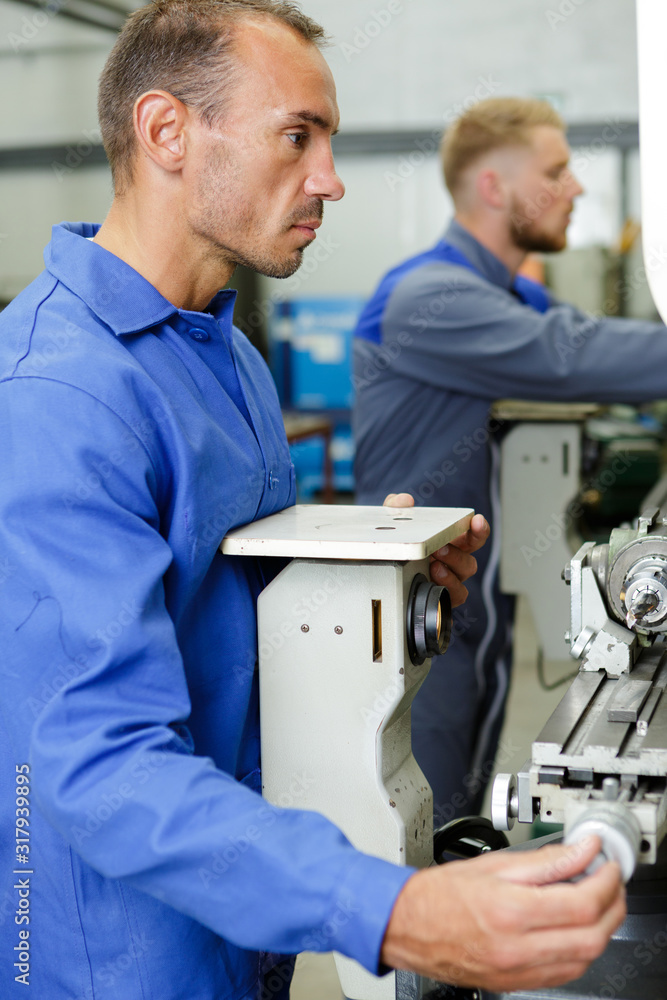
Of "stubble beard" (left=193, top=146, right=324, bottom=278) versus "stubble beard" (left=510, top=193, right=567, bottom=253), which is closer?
"stubble beard" (left=193, top=146, right=324, bottom=278)

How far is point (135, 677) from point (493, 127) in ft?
6.20

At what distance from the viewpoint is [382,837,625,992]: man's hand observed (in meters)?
0.65

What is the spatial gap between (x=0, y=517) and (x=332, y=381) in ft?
18.1

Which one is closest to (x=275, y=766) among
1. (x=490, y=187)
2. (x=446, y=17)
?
(x=490, y=187)

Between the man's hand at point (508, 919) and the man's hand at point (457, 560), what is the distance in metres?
0.47

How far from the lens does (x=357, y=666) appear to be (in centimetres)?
93

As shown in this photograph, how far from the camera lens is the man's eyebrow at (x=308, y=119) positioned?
0.94 metres

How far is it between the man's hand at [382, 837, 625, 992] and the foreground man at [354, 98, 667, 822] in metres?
1.37
